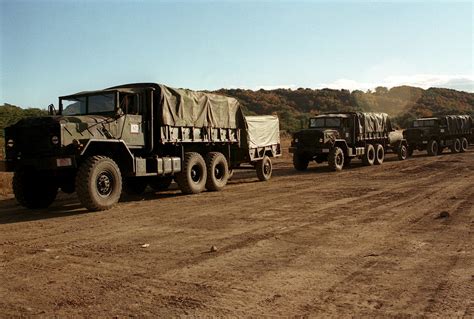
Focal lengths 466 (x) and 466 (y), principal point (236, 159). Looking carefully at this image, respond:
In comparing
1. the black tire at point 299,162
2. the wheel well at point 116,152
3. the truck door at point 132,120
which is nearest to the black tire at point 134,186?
the truck door at point 132,120

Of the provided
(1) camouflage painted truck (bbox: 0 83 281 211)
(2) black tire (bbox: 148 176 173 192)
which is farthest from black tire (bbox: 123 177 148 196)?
(2) black tire (bbox: 148 176 173 192)

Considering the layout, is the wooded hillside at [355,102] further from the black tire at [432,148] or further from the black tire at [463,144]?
the black tire at [432,148]

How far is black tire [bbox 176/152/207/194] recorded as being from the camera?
40.4ft

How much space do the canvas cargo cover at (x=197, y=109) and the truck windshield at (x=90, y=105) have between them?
4.42 ft

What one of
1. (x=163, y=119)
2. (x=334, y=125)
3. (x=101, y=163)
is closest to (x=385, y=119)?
(x=334, y=125)

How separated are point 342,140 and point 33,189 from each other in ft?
44.4

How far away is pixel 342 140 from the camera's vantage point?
20281 mm

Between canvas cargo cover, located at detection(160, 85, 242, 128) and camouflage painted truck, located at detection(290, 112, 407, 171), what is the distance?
5.13 m

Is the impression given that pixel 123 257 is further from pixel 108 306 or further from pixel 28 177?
pixel 28 177

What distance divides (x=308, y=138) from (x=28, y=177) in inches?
471

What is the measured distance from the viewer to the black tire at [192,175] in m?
12.3

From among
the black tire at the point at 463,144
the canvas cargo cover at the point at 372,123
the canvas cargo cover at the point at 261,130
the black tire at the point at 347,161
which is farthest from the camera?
the black tire at the point at 463,144

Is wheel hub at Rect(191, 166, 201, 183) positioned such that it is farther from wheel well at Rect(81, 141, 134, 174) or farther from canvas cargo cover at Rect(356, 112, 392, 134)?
canvas cargo cover at Rect(356, 112, 392, 134)

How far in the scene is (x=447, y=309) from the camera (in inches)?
154
